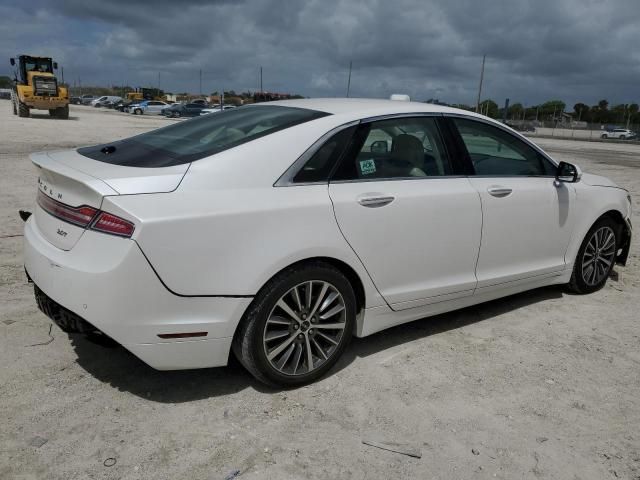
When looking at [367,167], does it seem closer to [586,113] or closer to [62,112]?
[62,112]

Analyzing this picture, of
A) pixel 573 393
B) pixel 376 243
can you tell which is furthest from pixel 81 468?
pixel 573 393

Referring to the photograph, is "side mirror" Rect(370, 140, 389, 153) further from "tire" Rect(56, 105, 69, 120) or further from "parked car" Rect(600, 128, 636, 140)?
"parked car" Rect(600, 128, 636, 140)

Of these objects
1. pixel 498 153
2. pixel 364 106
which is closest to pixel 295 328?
pixel 364 106

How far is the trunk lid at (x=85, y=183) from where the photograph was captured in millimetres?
2760

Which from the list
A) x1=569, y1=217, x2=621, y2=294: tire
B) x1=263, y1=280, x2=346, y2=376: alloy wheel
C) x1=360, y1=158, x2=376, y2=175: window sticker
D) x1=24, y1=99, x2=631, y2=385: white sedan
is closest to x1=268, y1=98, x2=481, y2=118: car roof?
x1=24, y1=99, x2=631, y2=385: white sedan

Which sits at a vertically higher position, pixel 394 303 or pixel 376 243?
pixel 376 243

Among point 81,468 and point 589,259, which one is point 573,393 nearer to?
point 589,259

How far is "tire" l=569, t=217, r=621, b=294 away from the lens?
4.94 meters

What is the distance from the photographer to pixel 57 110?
3155 cm

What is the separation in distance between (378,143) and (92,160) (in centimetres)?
→ 170

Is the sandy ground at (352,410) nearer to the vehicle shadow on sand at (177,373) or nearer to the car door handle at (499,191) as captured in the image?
the vehicle shadow on sand at (177,373)

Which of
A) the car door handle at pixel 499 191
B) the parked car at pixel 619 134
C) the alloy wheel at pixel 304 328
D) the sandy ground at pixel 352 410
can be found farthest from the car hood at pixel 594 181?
the parked car at pixel 619 134

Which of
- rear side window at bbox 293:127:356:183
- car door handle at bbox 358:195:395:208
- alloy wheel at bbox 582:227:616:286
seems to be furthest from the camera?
alloy wheel at bbox 582:227:616:286

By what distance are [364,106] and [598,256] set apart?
109 inches
